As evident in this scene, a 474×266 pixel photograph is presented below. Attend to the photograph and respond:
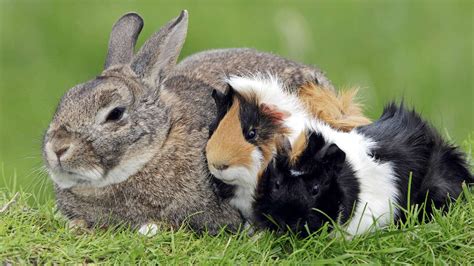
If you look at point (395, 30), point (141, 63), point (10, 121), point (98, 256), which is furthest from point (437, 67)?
point (98, 256)

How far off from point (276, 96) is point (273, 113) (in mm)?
185

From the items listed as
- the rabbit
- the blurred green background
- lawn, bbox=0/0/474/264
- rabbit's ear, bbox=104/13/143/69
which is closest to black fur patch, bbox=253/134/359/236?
the rabbit

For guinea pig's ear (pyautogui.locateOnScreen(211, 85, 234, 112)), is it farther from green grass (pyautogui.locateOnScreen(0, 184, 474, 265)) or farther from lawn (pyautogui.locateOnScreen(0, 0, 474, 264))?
lawn (pyautogui.locateOnScreen(0, 0, 474, 264))

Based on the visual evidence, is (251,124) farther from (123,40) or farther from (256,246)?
(123,40)

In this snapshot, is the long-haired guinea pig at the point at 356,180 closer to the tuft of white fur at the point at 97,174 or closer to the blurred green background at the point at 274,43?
the tuft of white fur at the point at 97,174

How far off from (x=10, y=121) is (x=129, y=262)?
5.96m

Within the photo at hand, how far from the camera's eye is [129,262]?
7.57m

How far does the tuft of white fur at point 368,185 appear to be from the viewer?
7.84 metres

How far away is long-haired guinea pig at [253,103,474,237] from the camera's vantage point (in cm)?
770

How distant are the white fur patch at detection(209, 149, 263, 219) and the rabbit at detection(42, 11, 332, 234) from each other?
198 mm

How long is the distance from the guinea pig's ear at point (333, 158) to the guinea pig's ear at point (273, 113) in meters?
0.50

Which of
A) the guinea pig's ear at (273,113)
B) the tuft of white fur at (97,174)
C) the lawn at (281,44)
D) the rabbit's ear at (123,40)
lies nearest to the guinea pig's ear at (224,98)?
the guinea pig's ear at (273,113)

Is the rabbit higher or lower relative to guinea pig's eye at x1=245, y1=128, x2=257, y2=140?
lower

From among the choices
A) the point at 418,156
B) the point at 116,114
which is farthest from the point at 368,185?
the point at 116,114
